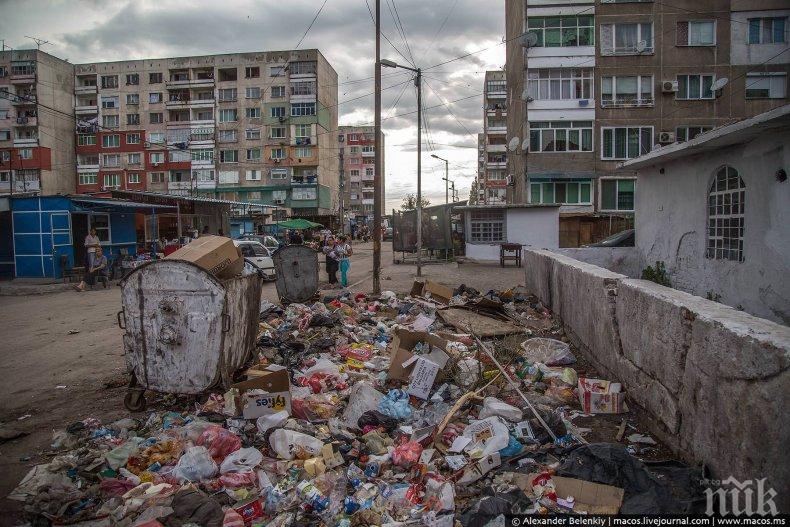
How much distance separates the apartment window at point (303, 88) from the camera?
168ft

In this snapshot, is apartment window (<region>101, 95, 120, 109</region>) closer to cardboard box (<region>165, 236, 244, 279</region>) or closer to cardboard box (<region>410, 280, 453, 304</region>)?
cardboard box (<region>410, 280, 453, 304</region>)

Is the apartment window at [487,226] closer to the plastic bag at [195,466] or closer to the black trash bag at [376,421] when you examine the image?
the black trash bag at [376,421]

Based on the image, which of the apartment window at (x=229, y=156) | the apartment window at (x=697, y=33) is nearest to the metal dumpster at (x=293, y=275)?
the apartment window at (x=697, y=33)

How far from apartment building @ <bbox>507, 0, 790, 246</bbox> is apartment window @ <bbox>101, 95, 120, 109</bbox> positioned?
48.1 m

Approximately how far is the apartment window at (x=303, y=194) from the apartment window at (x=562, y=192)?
29793 millimetres

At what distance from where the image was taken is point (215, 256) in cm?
533

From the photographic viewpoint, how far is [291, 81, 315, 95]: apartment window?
168 ft

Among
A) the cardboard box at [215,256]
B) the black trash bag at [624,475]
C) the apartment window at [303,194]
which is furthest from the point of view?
the apartment window at [303,194]

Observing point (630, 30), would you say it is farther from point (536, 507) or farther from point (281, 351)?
point (536, 507)

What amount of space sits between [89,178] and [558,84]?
5325 centimetres

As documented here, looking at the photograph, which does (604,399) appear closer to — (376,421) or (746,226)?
(376,421)

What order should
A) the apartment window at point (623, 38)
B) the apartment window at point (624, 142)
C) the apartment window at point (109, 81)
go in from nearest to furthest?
the apartment window at point (623, 38) < the apartment window at point (624, 142) < the apartment window at point (109, 81)

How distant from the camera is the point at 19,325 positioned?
9.73m

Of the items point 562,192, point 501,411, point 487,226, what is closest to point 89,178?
point 487,226
